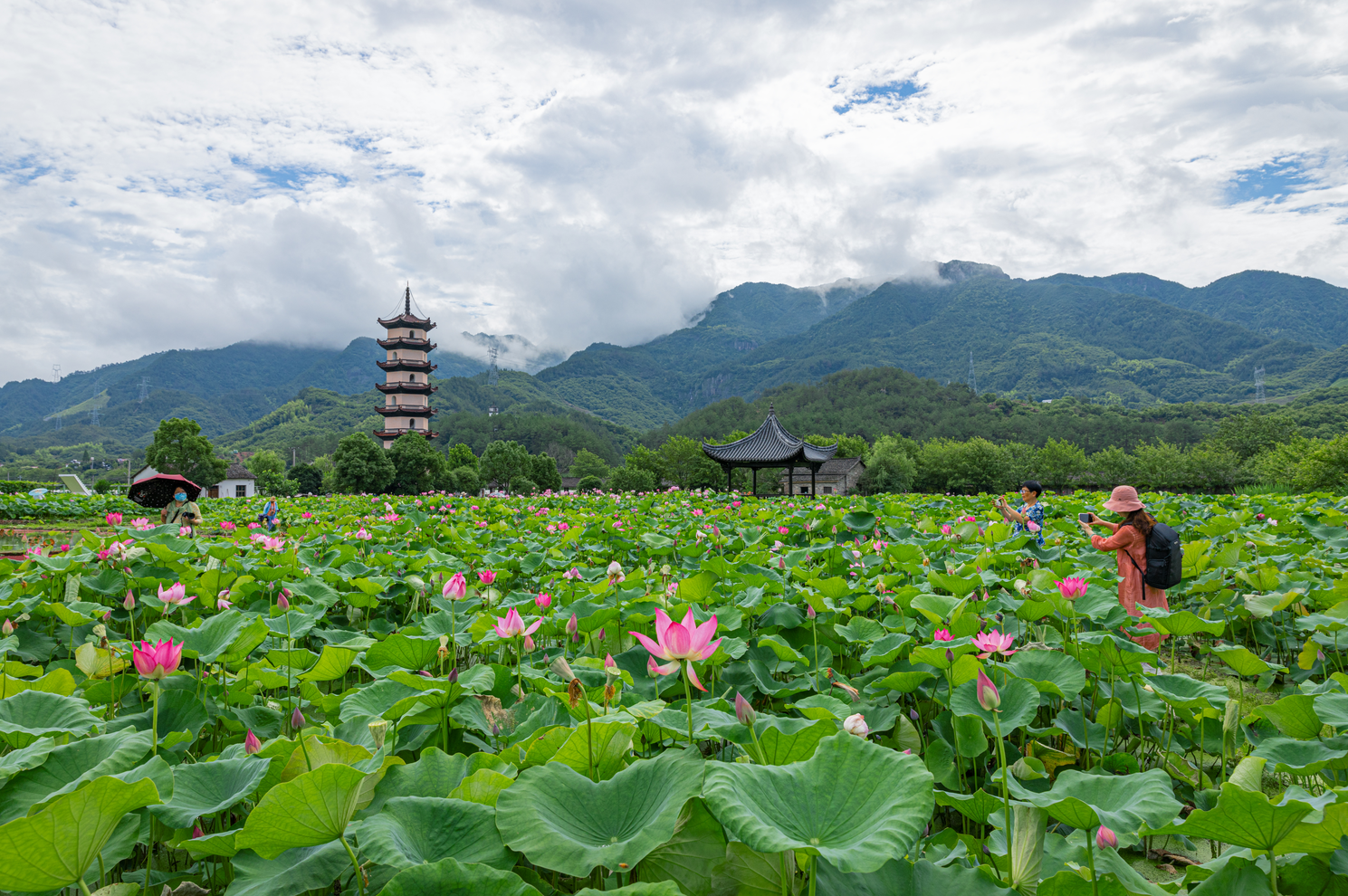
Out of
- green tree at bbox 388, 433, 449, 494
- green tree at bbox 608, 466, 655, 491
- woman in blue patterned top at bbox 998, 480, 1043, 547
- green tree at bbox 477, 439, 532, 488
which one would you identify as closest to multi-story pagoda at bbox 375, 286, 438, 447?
green tree at bbox 477, 439, 532, 488

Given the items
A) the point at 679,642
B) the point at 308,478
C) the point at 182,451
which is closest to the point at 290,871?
the point at 679,642

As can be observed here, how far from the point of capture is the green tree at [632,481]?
31.7 metres

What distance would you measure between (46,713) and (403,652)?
87cm

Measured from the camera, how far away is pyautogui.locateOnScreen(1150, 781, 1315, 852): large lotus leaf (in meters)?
1.05

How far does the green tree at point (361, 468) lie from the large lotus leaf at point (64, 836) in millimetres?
33674

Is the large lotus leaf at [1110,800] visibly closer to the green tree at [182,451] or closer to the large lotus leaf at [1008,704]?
the large lotus leaf at [1008,704]

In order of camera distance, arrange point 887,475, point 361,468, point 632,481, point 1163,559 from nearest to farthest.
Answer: point 1163,559 < point 361,468 < point 632,481 < point 887,475

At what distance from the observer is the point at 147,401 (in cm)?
15738

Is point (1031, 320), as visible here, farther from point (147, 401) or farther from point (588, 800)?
point (147, 401)

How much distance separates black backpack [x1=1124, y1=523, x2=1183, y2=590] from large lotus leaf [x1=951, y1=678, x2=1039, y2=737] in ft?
9.79

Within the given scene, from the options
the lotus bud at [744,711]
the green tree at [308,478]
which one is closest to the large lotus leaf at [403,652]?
the lotus bud at [744,711]

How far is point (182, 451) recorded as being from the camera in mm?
38688

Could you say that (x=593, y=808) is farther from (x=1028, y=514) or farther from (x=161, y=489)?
(x=161, y=489)

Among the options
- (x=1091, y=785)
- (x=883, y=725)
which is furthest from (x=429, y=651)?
(x=1091, y=785)
